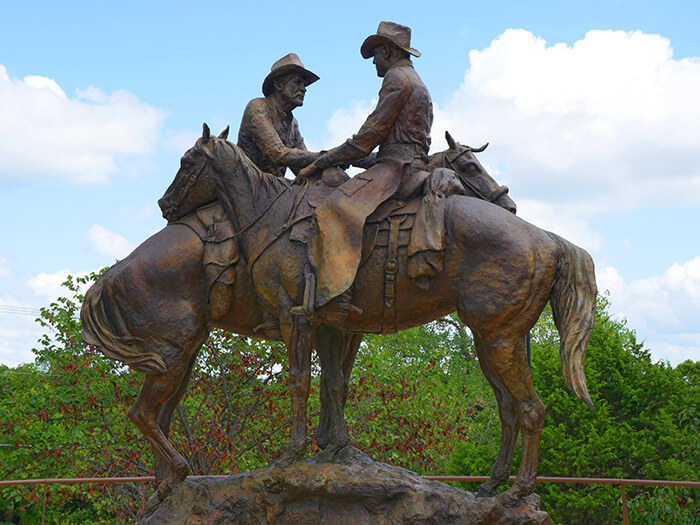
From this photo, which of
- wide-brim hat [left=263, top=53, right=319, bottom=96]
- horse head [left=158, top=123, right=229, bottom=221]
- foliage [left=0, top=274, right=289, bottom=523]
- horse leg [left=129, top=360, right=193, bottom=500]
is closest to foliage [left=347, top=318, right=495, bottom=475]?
foliage [left=0, top=274, right=289, bottom=523]

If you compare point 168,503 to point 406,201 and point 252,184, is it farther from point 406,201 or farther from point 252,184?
point 406,201

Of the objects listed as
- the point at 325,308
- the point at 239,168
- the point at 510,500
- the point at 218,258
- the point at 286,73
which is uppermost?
the point at 286,73

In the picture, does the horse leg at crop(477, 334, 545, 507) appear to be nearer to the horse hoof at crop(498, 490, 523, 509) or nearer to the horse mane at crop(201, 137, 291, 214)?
the horse hoof at crop(498, 490, 523, 509)

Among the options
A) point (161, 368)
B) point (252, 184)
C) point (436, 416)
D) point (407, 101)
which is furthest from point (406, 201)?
point (436, 416)

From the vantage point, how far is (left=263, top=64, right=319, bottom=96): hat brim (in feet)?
Result: 19.0

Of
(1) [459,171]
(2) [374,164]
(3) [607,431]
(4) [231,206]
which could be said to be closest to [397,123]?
(2) [374,164]

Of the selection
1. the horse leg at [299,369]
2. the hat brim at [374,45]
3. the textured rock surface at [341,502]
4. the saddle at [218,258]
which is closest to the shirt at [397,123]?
the hat brim at [374,45]

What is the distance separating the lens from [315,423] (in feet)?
41.0

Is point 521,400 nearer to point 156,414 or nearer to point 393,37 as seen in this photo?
point 156,414

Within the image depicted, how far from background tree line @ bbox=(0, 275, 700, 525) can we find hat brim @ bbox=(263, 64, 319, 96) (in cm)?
574

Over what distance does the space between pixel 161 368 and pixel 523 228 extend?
104 inches

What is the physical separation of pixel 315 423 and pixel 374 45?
8.17 metres

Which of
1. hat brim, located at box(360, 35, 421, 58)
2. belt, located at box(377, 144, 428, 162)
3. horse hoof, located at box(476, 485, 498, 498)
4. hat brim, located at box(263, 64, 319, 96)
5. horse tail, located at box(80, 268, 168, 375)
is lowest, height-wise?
horse hoof, located at box(476, 485, 498, 498)

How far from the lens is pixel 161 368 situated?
17.3 ft
